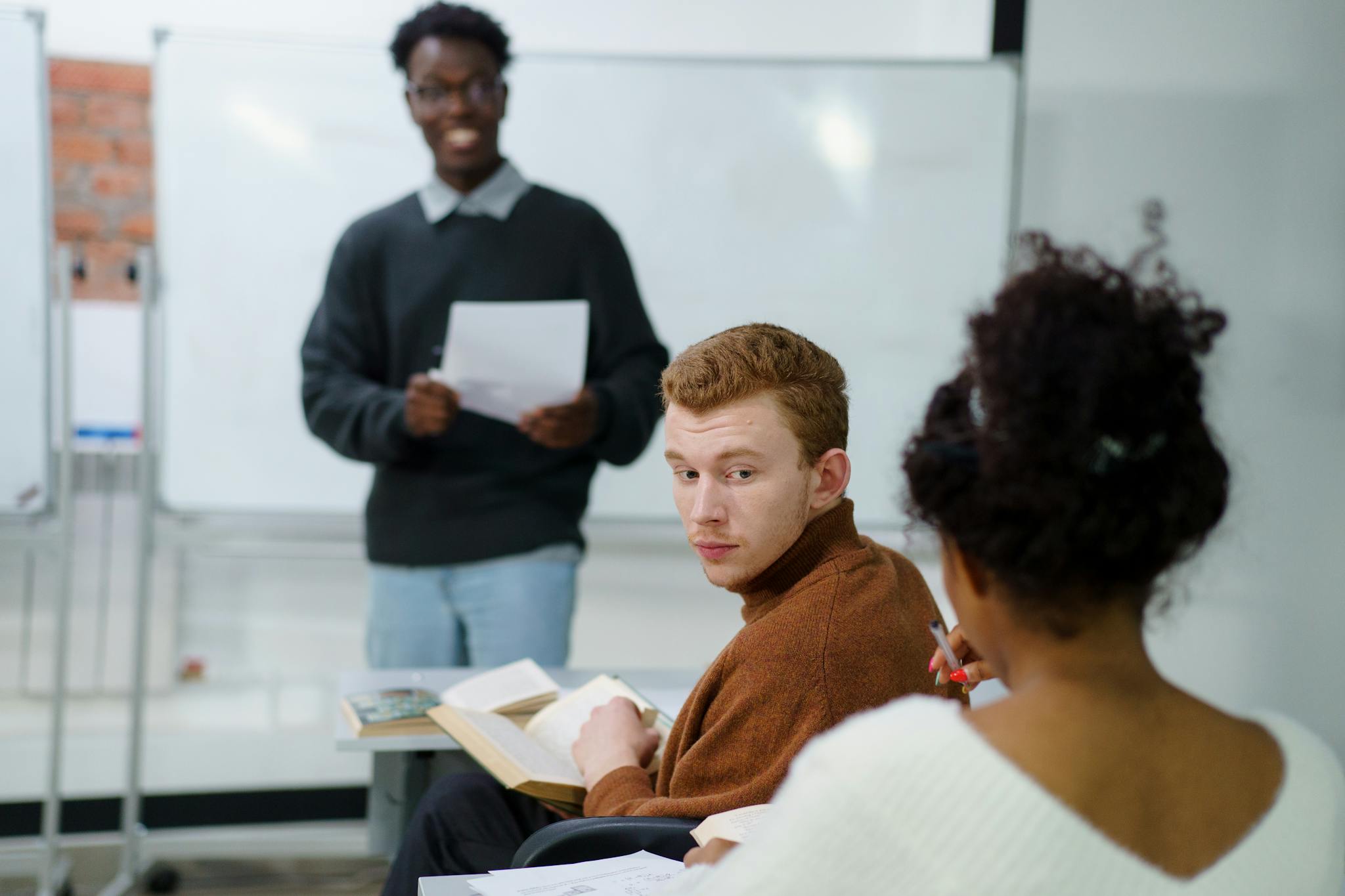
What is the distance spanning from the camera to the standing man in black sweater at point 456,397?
2447 mm

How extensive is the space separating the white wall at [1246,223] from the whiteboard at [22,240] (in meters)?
2.60

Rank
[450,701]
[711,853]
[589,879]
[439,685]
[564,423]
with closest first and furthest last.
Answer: [711,853] → [589,879] → [450,701] → [439,685] → [564,423]

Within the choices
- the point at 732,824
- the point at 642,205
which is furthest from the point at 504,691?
the point at 642,205

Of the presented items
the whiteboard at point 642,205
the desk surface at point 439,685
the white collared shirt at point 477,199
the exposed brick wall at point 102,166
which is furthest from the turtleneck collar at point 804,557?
the exposed brick wall at point 102,166

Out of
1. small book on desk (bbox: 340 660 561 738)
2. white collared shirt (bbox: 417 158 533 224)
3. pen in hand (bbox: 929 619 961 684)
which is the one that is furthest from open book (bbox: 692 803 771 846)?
white collared shirt (bbox: 417 158 533 224)

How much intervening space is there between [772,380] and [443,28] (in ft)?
5.07

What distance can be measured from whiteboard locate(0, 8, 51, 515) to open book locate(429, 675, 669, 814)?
1616 mm

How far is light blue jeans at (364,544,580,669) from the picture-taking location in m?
2.43

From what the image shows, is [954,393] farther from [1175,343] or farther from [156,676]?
[156,676]

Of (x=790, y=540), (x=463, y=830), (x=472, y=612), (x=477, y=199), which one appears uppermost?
(x=477, y=199)

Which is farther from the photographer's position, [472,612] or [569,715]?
[472,612]

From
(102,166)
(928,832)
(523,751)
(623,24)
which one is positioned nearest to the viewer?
(928,832)

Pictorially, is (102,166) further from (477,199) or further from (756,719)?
(756,719)

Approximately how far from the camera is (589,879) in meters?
1.12
